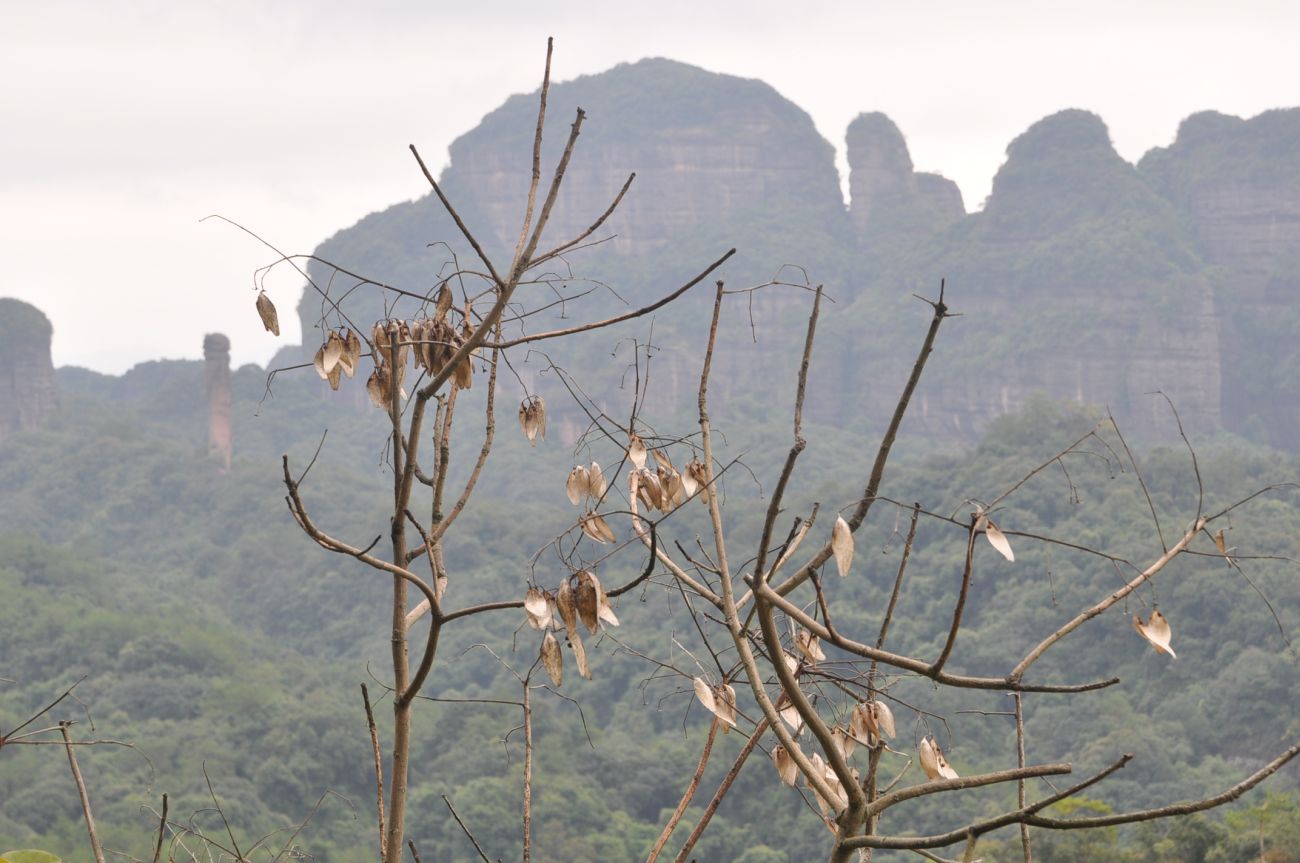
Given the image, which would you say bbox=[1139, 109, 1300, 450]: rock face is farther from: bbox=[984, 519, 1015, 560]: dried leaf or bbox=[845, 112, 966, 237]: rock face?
bbox=[984, 519, 1015, 560]: dried leaf

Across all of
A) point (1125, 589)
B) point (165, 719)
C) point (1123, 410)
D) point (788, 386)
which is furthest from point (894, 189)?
point (1125, 589)

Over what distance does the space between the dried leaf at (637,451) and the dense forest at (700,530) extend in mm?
105

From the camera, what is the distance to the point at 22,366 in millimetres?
55156

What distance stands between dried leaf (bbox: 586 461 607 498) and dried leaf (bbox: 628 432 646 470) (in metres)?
0.06

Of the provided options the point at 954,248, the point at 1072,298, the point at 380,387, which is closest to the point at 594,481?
the point at 380,387

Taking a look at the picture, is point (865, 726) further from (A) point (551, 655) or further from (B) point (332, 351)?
(B) point (332, 351)

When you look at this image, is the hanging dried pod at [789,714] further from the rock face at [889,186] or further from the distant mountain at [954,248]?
the rock face at [889,186]

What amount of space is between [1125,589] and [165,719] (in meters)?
26.8

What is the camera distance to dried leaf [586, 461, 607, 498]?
171 centimetres

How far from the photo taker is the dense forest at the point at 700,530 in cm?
2095

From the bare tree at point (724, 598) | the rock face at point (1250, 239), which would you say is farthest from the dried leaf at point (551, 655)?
the rock face at point (1250, 239)

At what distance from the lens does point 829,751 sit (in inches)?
48.9

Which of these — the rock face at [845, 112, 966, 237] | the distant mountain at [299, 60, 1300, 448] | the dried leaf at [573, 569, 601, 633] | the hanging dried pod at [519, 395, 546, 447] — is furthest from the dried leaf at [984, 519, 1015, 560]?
the rock face at [845, 112, 966, 237]

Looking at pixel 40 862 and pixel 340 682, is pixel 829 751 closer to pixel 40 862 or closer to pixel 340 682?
pixel 40 862
